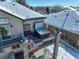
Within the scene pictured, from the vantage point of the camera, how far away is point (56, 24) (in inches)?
987

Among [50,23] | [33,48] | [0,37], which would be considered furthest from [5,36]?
[50,23]

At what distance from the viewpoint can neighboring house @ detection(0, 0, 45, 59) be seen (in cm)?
1844

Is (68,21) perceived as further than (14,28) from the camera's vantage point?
Yes

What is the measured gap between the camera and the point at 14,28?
19984 mm

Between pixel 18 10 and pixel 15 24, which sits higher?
pixel 18 10

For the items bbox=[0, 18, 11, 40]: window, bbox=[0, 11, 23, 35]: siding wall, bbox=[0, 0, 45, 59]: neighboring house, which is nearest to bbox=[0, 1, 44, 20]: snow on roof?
bbox=[0, 0, 45, 59]: neighboring house

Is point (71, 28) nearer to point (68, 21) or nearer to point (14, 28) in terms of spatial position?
point (68, 21)

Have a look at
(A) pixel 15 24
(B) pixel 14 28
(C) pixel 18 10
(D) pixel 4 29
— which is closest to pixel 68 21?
(C) pixel 18 10

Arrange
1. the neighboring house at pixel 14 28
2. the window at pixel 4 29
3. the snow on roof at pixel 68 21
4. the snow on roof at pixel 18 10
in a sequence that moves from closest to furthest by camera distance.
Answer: the neighboring house at pixel 14 28
the window at pixel 4 29
the snow on roof at pixel 68 21
the snow on roof at pixel 18 10

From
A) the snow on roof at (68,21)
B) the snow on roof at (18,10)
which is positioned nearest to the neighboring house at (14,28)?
the snow on roof at (18,10)

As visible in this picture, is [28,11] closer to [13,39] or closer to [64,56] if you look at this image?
[13,39]

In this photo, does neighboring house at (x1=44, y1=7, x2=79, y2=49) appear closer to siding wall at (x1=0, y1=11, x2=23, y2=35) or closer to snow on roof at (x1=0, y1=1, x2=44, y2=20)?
snow on roof at (x1=0, y1=1, x2=44, y2=20)

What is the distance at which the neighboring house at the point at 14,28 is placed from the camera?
18.4 meters

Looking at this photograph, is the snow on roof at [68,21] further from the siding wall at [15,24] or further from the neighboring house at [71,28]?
the siding wall at [15,24]
